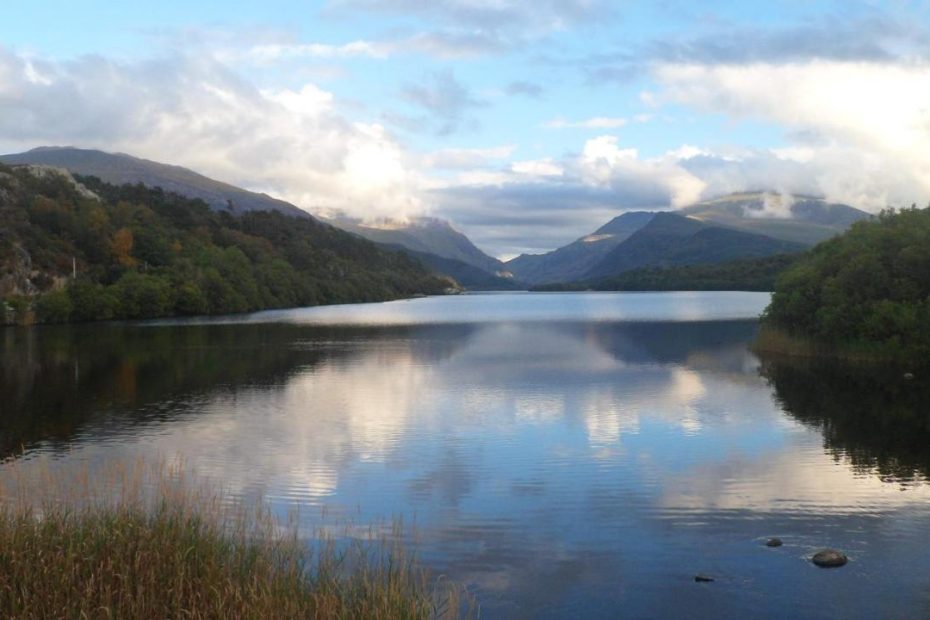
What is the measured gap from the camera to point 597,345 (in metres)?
74.4

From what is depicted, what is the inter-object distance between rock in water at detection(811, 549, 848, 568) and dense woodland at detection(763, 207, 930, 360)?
3486 cm

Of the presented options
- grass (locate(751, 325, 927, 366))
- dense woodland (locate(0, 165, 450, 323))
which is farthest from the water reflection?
dense woodland (locate(0, 165, 450, 323))

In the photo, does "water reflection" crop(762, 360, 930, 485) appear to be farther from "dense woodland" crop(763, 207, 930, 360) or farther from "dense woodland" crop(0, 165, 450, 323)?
"dense woodland" crop(0, 165, 450, 323)

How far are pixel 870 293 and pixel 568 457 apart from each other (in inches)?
1248

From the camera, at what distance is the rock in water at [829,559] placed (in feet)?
55.3

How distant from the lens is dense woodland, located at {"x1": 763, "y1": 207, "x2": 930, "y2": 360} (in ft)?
159

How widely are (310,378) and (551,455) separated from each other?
82.7ft

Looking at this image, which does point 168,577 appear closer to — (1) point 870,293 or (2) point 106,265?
(1) point 870,293

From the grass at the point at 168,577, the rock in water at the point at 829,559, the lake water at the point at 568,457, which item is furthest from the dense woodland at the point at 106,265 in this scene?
the rock in water at the point at 829,559

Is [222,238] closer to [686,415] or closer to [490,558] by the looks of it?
[686,415]

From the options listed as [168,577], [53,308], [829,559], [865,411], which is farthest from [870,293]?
[53,308]

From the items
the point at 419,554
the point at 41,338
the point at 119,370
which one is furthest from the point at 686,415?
the point at 41,338

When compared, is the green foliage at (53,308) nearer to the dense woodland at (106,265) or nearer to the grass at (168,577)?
the dense woodland at (106,265)

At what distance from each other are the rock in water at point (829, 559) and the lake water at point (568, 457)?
0.25 m
